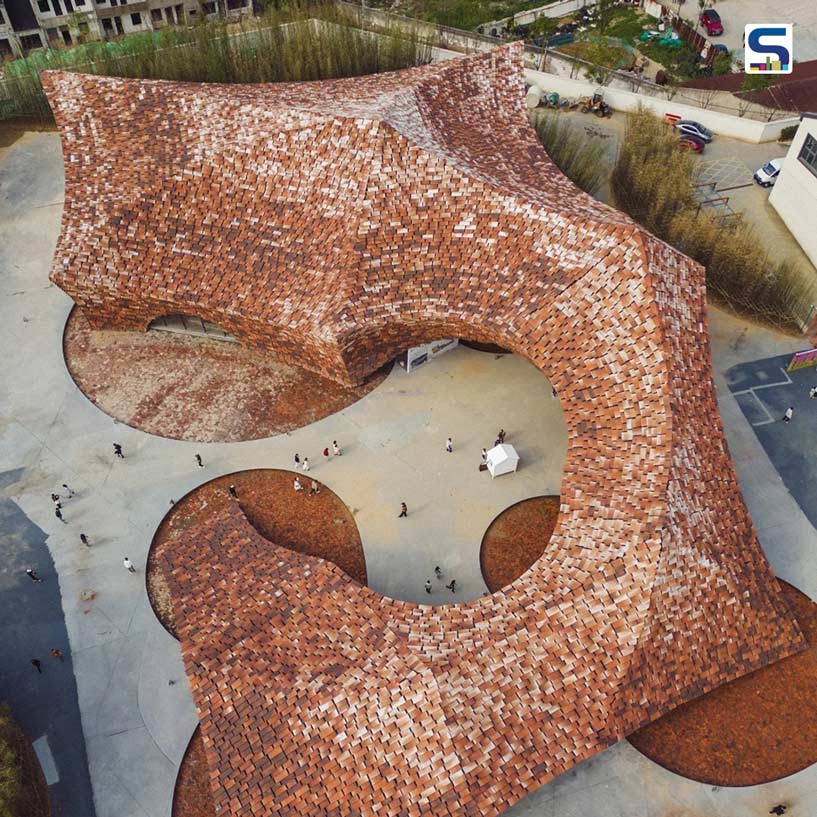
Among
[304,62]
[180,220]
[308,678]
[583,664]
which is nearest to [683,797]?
[583,664]

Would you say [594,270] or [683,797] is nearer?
[683,797]

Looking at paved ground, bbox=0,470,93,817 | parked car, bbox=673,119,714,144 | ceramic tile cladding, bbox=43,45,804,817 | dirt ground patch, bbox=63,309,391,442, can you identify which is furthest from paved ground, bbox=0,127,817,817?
parked car, bbox=673,119,714,144

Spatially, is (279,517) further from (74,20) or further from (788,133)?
(74,20)

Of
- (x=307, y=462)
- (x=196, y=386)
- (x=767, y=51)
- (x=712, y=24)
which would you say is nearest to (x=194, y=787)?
(x=307, y=462)

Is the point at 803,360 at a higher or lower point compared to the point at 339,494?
higher

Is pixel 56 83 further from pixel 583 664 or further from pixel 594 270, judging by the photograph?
pixel 583 664

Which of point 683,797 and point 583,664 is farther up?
point 583,664
